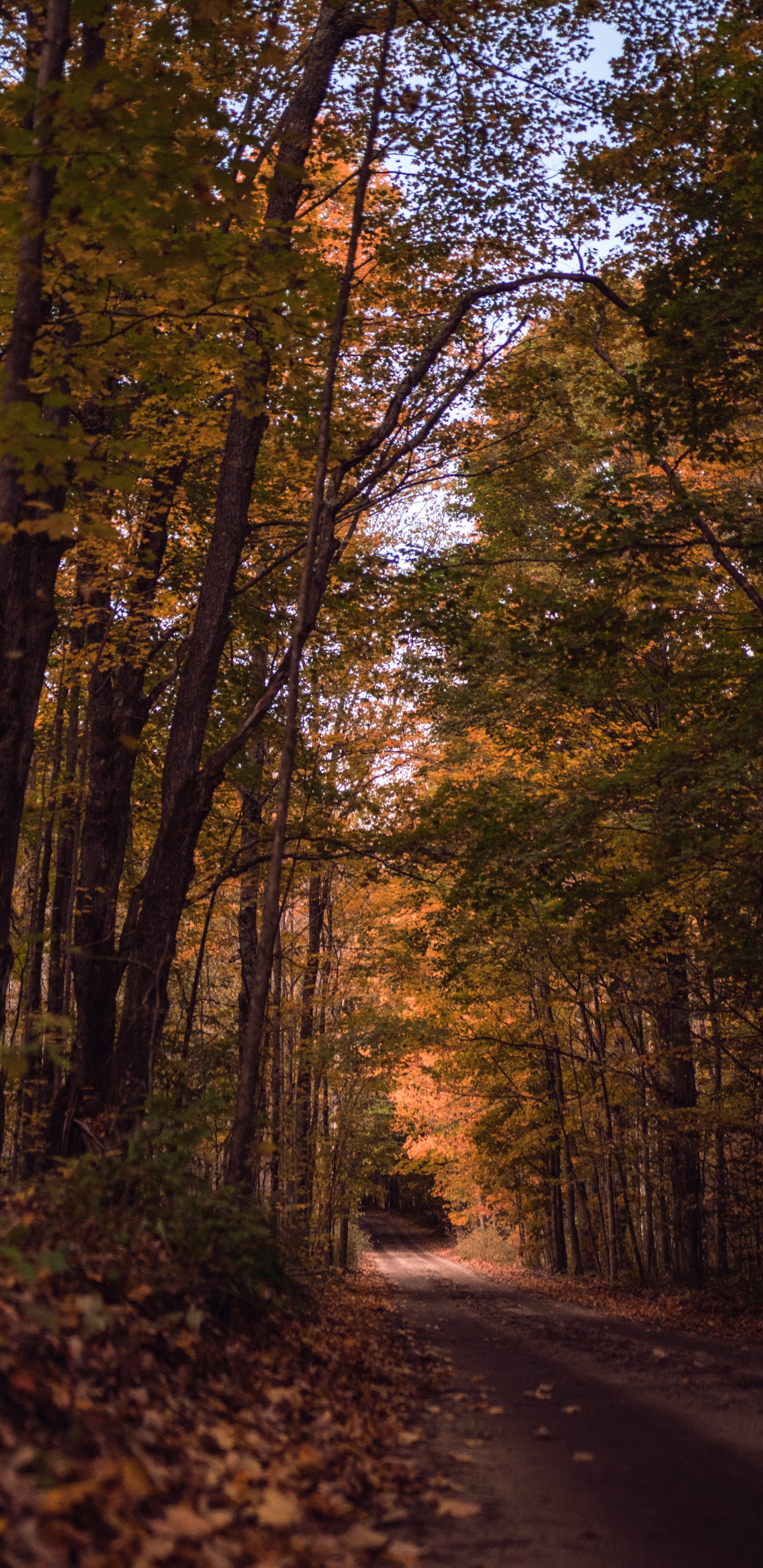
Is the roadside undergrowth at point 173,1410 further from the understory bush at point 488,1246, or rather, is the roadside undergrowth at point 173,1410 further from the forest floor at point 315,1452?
the understory bush at point 488,1246

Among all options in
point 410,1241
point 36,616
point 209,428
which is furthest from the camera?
point 410,1241

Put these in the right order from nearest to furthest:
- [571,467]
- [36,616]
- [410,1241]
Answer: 1. [36,616]
2. [571,467]
3. [410,1241]

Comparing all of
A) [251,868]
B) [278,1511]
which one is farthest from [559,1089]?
[278,1511]

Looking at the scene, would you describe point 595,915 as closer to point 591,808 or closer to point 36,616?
point 591,808

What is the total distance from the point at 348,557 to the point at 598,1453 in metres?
9.46

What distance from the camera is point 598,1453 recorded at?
4449mm

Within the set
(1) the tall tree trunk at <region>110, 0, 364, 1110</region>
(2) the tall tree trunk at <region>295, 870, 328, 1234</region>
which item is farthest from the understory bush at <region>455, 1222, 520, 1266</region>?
(1) the tall tree trunk at <region>110, 0, 364, 1110</region>

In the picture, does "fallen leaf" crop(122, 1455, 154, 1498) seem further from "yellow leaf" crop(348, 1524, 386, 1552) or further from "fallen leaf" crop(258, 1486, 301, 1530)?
"yellow leaf" crop(348, 1524, 386, 1552)

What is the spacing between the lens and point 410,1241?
129 feet

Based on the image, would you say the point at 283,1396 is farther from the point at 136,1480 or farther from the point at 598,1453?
the point at 136,1480

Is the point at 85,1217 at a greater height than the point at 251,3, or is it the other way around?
the point at 251,3

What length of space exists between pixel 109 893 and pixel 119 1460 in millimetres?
8504

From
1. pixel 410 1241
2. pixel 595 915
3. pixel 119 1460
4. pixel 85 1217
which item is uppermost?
pixel 595 915

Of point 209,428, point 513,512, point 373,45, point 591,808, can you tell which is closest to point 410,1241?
point 513,512
